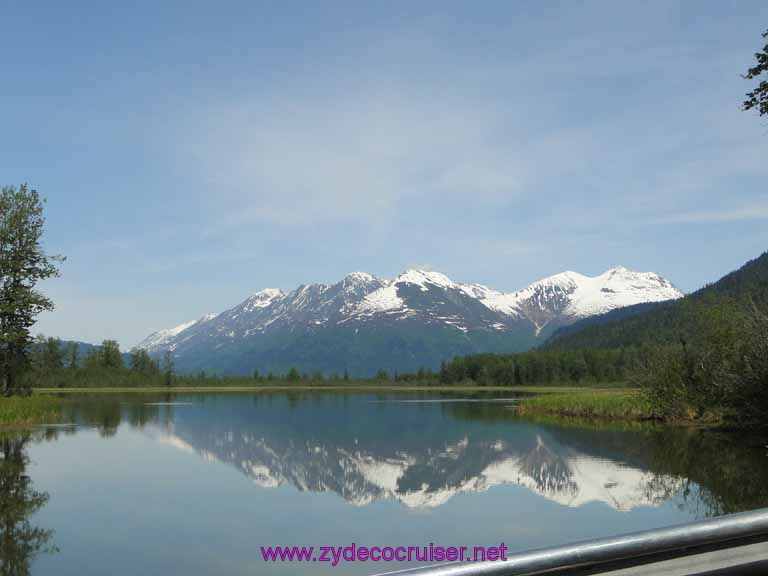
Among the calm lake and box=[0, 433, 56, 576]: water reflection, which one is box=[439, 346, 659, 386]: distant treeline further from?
box=[0, 433, 56, 576]: water reflection

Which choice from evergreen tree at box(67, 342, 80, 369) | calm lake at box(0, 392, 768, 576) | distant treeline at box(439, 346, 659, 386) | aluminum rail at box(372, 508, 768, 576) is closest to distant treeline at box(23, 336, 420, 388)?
evergreen tree at box(67, 342, 80, 369)

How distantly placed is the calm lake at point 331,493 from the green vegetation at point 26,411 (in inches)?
205

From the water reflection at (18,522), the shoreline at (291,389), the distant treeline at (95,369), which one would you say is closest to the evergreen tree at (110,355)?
the distant treeline at (95,369)

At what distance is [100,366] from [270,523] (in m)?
151

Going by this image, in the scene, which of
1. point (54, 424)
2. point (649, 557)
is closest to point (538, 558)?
point (649, 557)

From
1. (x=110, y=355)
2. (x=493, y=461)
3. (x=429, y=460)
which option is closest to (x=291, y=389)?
(x=110, y=355)

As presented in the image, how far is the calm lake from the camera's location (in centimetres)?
1277

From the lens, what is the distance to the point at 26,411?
40031mm

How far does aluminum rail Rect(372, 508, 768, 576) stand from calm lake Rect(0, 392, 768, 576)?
763 cm

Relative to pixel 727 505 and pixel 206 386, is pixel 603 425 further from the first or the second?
pixel 206 386

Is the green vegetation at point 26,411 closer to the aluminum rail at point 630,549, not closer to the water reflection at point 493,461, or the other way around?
the water reflection at point 493,461

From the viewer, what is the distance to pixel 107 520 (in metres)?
15.0

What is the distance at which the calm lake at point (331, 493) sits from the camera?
503 inches

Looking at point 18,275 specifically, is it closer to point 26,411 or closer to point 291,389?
point 26,411
